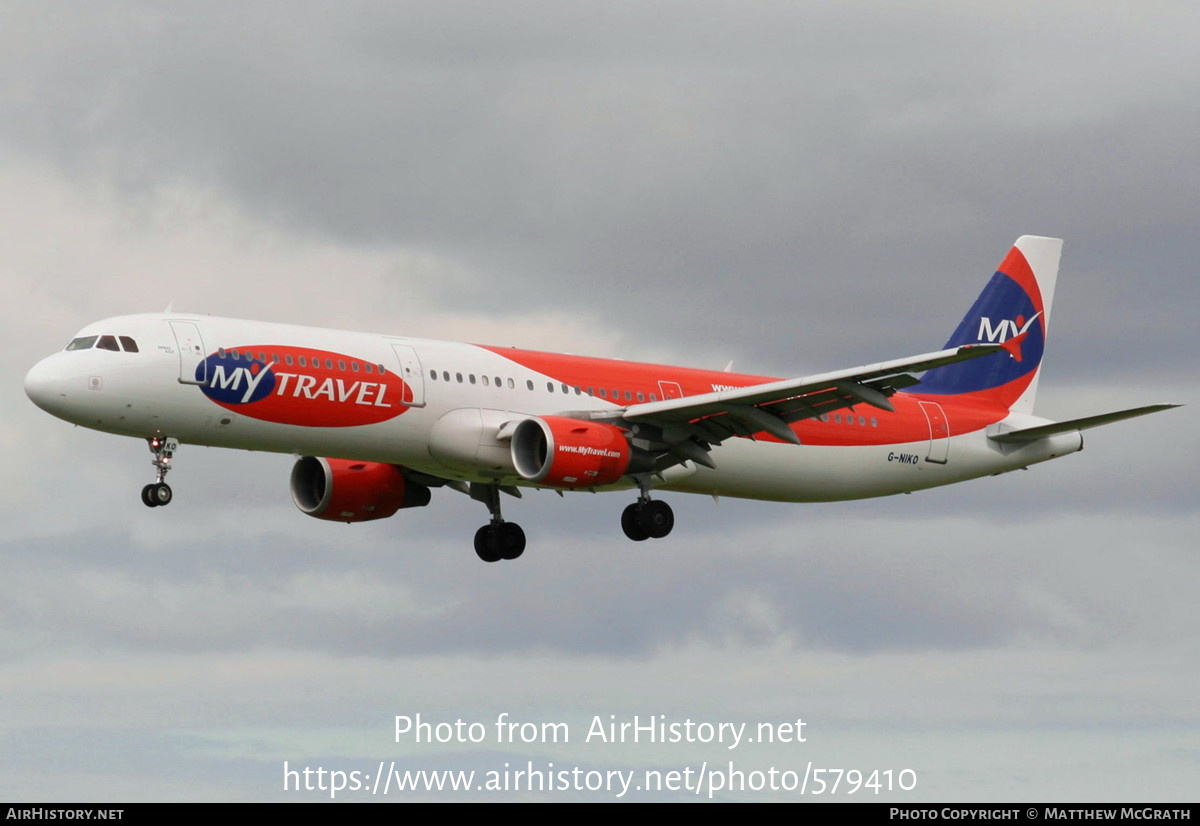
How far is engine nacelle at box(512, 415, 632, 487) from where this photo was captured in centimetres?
4928

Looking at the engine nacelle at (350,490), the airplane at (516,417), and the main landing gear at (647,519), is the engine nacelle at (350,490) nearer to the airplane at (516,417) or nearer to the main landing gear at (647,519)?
the airplane at (516,417)

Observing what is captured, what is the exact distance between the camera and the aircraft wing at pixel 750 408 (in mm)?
48969

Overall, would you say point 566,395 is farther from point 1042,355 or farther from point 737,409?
point 1042,355

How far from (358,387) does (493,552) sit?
10373mm

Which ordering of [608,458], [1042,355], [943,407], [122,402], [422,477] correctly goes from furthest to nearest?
[1042,355]
[943,407]
[422,477]
[608,458]
[122,402]

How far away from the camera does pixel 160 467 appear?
1848 inches

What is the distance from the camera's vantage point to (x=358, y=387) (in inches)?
1901

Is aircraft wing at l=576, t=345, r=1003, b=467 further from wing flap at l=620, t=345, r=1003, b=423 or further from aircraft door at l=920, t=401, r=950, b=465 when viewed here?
aircraft door at l=920, t=401, r=950, b=465

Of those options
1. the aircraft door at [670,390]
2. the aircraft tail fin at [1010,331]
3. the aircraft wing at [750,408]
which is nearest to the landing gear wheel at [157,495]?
the aircraft wing at [750,408]

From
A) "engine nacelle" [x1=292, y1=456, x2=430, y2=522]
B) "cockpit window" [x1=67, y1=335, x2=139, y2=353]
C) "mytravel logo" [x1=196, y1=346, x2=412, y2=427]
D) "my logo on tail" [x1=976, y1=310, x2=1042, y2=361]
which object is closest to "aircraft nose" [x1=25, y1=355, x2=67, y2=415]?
"cockpit window" [x1=67, y1=335, x2=139, y2=353]

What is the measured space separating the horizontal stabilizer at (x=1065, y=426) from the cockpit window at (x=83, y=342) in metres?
26.1

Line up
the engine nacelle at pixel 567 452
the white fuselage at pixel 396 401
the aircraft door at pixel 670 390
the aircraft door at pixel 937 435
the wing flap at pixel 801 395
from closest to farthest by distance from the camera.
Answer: the white fuselage at pixel 396 401 < the wing flap at pixel 801 395 < the engine nacelle at pixel 567 452 < the aircraft door at pixel 670 390 < the aircraft door at pixel 937 435

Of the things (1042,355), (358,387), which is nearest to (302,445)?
(358,387)

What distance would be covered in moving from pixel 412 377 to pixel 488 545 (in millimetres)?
9260
